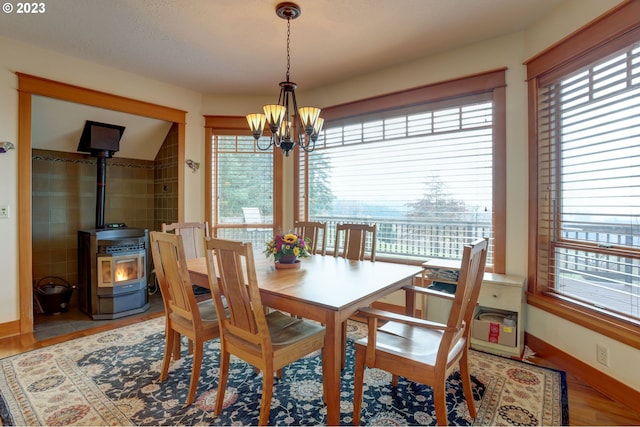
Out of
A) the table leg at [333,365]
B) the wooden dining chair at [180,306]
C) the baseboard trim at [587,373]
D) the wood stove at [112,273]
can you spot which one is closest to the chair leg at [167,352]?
the wooden dining chair at [180,306]

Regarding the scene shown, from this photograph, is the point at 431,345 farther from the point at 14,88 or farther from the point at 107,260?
the point at 14,88

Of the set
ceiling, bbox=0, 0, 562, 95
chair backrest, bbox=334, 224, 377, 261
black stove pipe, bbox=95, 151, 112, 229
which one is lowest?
chair backrest, bbox=334, 224, 377, 261

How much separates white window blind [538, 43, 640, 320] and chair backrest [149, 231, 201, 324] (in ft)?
8.79

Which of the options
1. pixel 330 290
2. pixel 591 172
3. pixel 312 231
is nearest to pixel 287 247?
pixel 330 290

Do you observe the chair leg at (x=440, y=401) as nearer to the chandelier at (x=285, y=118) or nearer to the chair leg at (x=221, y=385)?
the chair leg at (x=221, y=385)

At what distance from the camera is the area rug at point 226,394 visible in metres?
1.86

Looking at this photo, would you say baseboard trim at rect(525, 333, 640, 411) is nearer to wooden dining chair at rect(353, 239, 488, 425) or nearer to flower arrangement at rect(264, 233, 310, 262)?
wooden dining chair at rect(353, 239, 488, 425)

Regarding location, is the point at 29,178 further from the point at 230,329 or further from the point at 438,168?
the point at 438,168

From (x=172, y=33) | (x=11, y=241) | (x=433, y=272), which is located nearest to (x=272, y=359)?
(x=433, y=272)

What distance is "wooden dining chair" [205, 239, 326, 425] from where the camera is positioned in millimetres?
1677

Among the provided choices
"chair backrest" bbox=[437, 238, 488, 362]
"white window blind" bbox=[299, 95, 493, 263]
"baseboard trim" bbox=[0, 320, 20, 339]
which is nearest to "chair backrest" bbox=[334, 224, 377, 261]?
"white window blind" bbox=[299, 95, 493, 263]

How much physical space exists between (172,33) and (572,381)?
406cm

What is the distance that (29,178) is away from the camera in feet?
10.3

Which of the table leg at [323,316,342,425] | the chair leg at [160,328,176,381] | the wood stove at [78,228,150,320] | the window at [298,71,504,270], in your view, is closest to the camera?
the table leg at [323,316,342,425]
